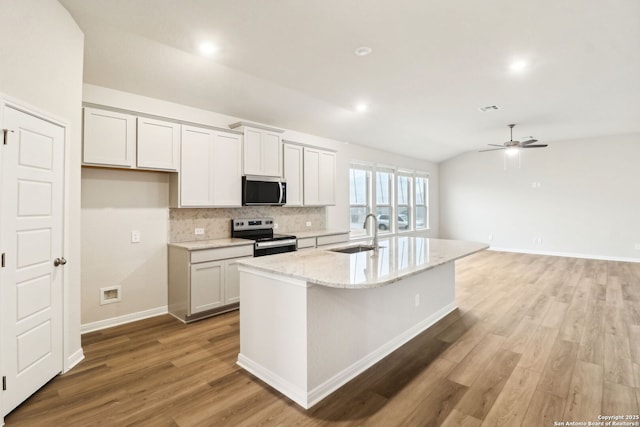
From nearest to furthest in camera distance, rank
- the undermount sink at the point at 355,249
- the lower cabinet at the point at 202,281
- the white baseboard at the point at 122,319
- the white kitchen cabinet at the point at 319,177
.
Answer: the undermount sink at the point at 355,249 → the white baseboard at the point at 122,319 → the lower cabinet at the point at 202,281 → the white kitchen cabinet at the point at 319,177

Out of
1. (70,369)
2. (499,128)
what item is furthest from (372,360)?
(499,128)

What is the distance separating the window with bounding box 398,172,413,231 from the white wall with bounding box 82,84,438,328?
546cm

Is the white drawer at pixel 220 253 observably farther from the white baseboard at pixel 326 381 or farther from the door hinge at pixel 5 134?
the door hinge at pixel 5 134

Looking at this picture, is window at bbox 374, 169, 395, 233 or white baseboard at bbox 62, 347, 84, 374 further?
window at bbox 374, 169, 395, 233

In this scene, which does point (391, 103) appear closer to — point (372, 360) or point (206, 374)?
point (372, 360)

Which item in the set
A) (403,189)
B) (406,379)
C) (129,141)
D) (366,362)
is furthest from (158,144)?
(403,189)

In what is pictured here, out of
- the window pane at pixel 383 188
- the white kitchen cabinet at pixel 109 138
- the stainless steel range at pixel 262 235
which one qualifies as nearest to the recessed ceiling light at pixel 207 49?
the white kitchen cabinet at pixel 109 138

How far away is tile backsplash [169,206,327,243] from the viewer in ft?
12.6

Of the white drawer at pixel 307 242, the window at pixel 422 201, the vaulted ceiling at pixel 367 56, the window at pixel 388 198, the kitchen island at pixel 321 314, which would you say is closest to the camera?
the kitchen island at pixel 321 314

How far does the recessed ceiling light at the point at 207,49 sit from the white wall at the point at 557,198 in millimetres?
7843

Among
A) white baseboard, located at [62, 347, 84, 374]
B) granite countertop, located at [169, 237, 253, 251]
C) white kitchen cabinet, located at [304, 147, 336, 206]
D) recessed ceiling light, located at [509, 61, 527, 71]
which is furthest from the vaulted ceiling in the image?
white baseboard, located at [62, 347, 84, 374]

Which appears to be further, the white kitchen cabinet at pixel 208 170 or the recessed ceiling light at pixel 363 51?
the white kitchen cabinet at pixel 208 170

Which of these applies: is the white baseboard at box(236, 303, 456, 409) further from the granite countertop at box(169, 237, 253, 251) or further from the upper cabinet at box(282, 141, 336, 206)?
the upper cabinet at box(282, 141, 336, 206)

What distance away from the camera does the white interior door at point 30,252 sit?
1.88 m
